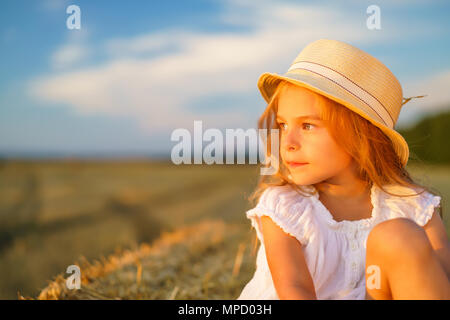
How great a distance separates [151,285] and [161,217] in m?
3.35

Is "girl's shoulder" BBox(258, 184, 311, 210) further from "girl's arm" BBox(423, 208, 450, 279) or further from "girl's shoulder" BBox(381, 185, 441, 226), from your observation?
"girl's arm" BBox(423, 208, 450, 279)

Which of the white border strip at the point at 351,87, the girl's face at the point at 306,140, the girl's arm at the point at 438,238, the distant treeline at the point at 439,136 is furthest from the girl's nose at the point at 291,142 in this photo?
the distant treeline at the point at 439,136

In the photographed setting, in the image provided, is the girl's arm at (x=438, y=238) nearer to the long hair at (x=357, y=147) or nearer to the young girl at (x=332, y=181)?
the young girl at (x=332, y=181)

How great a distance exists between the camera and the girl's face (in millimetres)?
1440

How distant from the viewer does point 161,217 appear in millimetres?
5328

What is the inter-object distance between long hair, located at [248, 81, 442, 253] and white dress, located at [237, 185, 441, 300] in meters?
0.06

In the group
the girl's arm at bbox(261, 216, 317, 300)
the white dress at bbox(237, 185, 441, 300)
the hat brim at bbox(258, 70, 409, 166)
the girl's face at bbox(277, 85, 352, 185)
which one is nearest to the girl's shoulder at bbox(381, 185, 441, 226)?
the white dress at bbox(237, 185, 441, 300)

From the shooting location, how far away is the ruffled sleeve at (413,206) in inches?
60.6

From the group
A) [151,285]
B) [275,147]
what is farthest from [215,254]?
[275,147]

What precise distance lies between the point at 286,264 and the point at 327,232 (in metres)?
0.26

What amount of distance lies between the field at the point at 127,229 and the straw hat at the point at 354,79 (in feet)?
1.58

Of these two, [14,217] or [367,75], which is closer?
[367,75]

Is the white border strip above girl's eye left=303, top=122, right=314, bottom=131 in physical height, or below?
above
